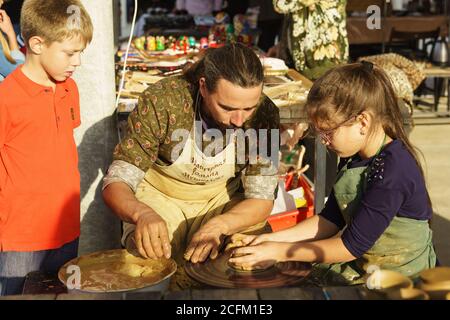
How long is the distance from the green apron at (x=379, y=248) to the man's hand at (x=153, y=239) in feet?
1.92

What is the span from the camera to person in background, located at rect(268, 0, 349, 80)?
5344 mm

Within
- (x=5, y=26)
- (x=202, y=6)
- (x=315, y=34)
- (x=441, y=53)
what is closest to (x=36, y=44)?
(x=5, y=26)

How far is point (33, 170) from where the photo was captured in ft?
9.77

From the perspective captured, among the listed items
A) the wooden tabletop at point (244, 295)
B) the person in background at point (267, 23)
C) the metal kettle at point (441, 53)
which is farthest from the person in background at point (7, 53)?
the metal kettle at point (441, 53)

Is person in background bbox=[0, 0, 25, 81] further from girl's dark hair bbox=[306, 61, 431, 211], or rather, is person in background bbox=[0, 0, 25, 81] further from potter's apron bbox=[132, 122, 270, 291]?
girl's dark hair bbox=[306, 61, 431, 211]

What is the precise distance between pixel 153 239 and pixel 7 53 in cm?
186

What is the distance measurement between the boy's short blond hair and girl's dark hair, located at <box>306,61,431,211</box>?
3.26 ft

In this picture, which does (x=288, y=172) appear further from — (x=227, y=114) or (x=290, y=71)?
(x=227, y=114)

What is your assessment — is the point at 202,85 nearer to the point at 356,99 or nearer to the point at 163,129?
the point at 163,129

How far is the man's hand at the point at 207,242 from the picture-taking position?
106 inches

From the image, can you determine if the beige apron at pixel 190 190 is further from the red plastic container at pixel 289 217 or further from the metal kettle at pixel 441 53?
the metal kettle at pixel 441 53

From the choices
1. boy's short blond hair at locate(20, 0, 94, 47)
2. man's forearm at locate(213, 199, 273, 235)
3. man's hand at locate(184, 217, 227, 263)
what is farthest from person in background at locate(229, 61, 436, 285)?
boy's short blond hair at locate(20, 0, 94, 47)

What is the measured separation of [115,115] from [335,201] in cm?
142
